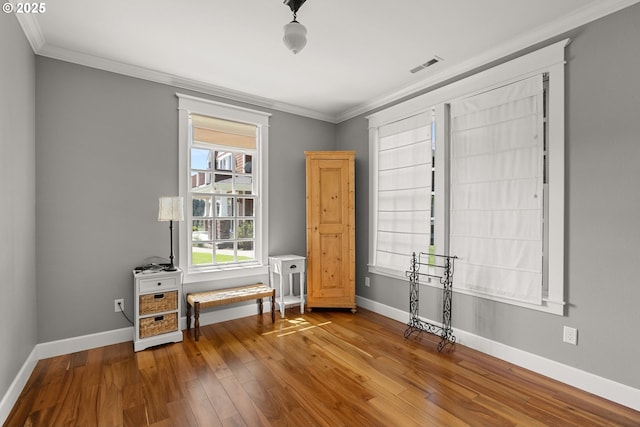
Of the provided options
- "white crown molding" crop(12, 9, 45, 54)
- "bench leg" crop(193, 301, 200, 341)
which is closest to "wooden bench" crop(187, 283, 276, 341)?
"bench leg" crop(193, 301, 200, 341)

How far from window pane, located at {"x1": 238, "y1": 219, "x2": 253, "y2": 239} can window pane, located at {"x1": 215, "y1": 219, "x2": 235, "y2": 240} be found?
0.32 ft

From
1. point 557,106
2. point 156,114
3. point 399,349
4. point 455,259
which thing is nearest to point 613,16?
point 557,106

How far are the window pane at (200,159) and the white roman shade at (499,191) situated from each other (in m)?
2.83

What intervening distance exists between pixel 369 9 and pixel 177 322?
10.9 feet

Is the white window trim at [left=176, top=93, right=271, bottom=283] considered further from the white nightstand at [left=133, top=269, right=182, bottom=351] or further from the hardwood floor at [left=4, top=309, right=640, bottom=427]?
the hardwood floor at [left=4, top=309, right=640, bottom=427]

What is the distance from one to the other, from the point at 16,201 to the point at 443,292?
379cm

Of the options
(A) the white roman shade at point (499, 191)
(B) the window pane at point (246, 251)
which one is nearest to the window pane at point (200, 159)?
(B) the window pane at point (246, 251)

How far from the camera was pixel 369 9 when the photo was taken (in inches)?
87.3

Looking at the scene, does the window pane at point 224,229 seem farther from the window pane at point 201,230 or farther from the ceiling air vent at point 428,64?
the ceiling air vent at point 428,64

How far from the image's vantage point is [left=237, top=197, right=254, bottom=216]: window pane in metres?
3.93

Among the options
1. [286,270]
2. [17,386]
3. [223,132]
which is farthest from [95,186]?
[286,270]

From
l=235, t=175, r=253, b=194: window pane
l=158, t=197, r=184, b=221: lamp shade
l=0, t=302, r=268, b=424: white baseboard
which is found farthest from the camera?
l=235, t=175, r=253, b=194: window pane

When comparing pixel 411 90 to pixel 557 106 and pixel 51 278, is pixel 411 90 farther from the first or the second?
pixel 51 278

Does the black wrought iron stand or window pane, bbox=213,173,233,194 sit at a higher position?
window pane, bbox=213,173,233,194
